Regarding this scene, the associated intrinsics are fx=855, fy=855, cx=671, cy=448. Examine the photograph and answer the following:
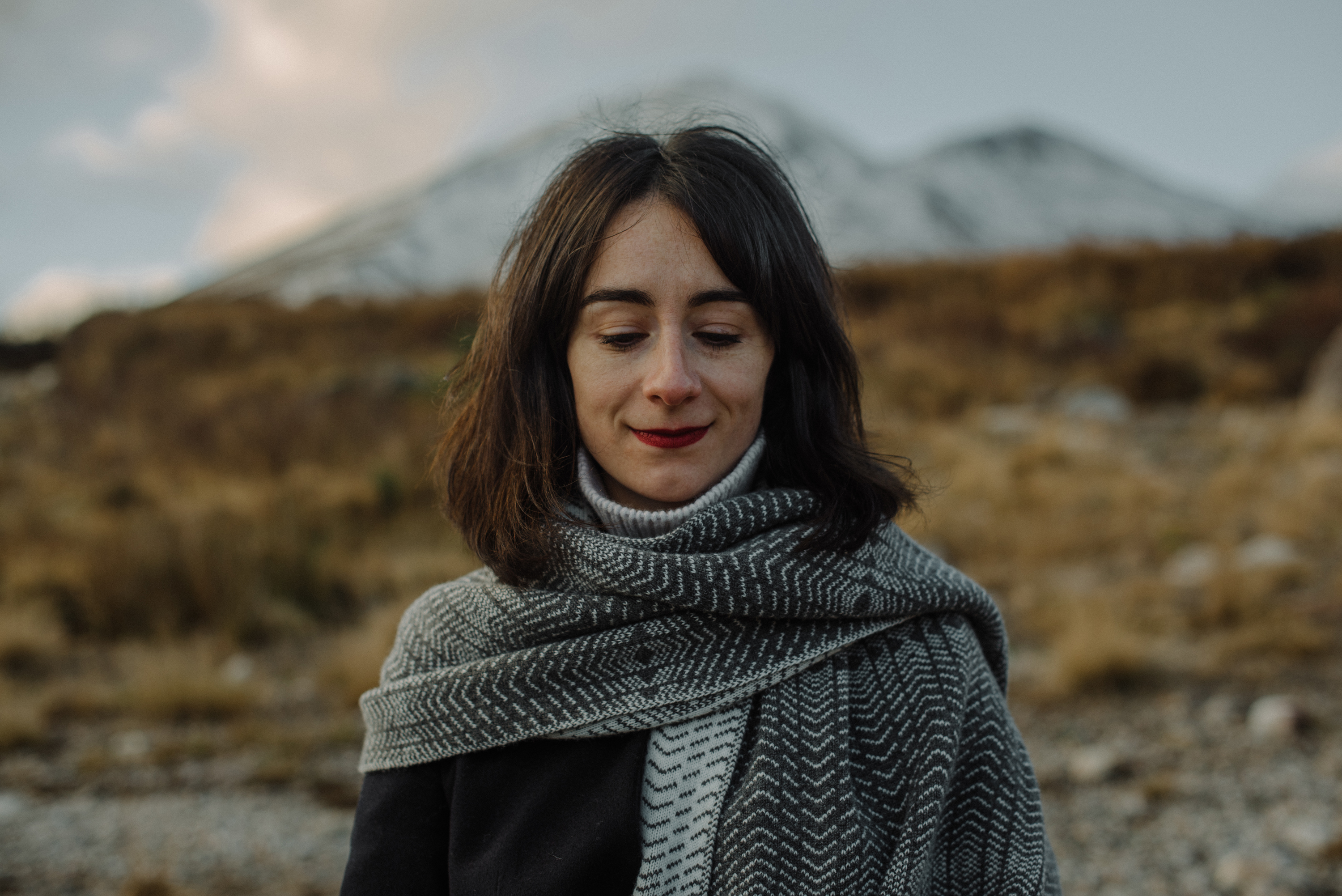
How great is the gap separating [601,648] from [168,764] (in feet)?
12.6

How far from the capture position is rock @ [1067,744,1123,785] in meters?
3.66

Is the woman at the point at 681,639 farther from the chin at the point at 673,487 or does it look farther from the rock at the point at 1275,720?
the rock at the point at 1275,720

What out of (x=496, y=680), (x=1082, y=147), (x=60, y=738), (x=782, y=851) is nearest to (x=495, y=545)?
(x=496, y=680)

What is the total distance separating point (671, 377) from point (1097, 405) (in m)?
10.3

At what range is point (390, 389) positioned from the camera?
11.4 meters

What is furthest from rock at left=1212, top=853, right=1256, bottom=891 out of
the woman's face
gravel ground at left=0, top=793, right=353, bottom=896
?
gravel ground at left=0, top=793, right=353, bottom=896

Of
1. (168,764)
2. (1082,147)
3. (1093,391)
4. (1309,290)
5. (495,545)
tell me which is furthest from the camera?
(1082,147)

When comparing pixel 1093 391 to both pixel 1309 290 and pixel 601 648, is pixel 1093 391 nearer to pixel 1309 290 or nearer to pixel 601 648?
pixel 1309 290

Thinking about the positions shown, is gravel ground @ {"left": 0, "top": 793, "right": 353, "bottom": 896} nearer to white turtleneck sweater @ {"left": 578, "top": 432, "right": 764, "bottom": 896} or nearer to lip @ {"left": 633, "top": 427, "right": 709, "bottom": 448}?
white turtleneck sweater @ {"left": 578, "top": 432, "right": 764, "bottom": 896}

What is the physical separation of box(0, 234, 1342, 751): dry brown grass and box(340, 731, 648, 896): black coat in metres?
0.77

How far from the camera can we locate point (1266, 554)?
18.5 feet

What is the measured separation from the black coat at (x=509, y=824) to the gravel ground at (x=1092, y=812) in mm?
2218

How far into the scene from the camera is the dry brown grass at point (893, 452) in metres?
4.92

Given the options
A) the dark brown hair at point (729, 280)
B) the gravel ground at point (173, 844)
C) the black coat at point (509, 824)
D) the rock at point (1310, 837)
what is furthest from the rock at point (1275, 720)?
the gravel ground at point (173, 844)
